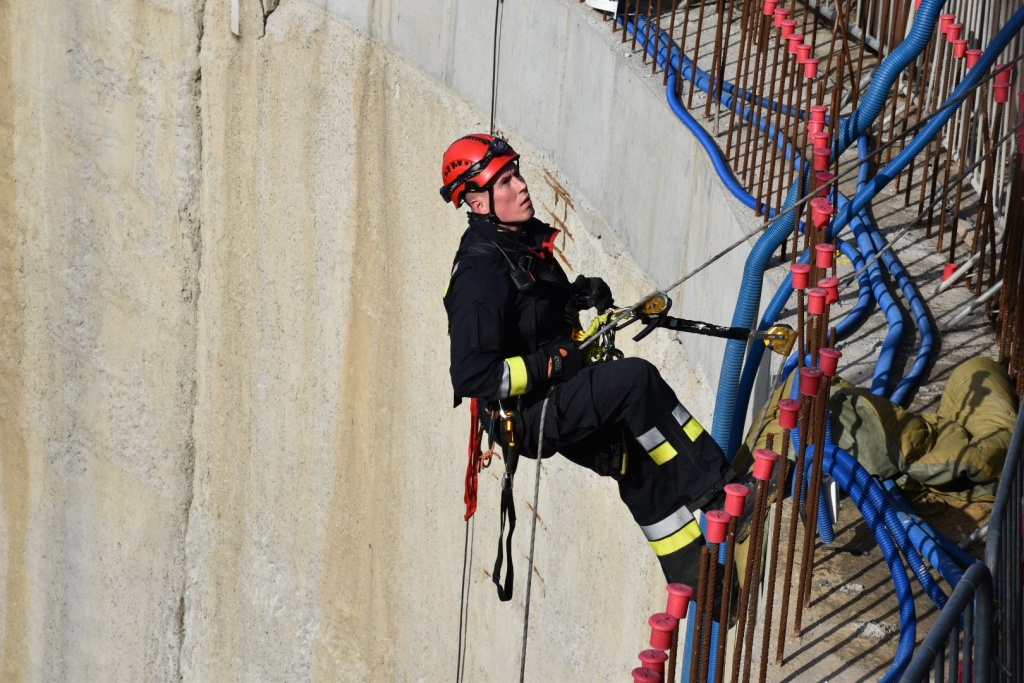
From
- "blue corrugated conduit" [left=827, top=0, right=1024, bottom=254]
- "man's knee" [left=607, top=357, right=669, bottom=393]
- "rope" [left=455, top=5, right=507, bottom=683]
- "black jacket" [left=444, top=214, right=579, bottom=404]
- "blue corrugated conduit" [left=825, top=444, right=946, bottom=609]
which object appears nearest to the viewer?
"blue corrugated conduit" [left=825, top=444, right=946, bottom=609]

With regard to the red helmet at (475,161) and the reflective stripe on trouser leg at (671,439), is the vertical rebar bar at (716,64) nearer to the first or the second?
the red helmet at (475,161)

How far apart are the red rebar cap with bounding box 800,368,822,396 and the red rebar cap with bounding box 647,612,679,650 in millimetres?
762

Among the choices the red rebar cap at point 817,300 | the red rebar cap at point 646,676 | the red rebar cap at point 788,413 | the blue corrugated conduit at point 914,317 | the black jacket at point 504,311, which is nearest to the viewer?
the red rebar cap at point 646,676

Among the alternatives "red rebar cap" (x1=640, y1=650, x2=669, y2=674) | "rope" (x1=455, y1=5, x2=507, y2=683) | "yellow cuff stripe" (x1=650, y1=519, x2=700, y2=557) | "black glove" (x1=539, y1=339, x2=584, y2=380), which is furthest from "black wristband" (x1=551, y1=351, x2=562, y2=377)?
"rope" (x1=455, y1=5, x2=507, y2=683)

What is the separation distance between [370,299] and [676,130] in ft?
10.2

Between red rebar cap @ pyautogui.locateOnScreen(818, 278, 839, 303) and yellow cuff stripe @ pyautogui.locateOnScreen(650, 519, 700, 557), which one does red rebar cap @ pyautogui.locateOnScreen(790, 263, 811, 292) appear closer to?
red rebar cap @ pyautogui.locateOnScreen(818, 278, 839, 303)

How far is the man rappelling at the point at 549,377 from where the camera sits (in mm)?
4066

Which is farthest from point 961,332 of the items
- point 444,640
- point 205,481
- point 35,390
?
point 35,390

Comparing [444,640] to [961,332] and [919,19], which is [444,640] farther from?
[919,19]

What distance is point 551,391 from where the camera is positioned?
4.19m

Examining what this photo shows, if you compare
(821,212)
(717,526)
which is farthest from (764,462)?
(821,212)

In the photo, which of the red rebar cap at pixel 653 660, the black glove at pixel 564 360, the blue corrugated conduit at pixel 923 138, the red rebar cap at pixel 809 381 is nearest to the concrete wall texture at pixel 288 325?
the blue corrugated conduit at pixel 923 138

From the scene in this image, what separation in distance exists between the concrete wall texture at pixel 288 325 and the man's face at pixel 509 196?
1.37 m

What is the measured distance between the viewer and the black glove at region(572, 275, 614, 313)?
4.35 metres
